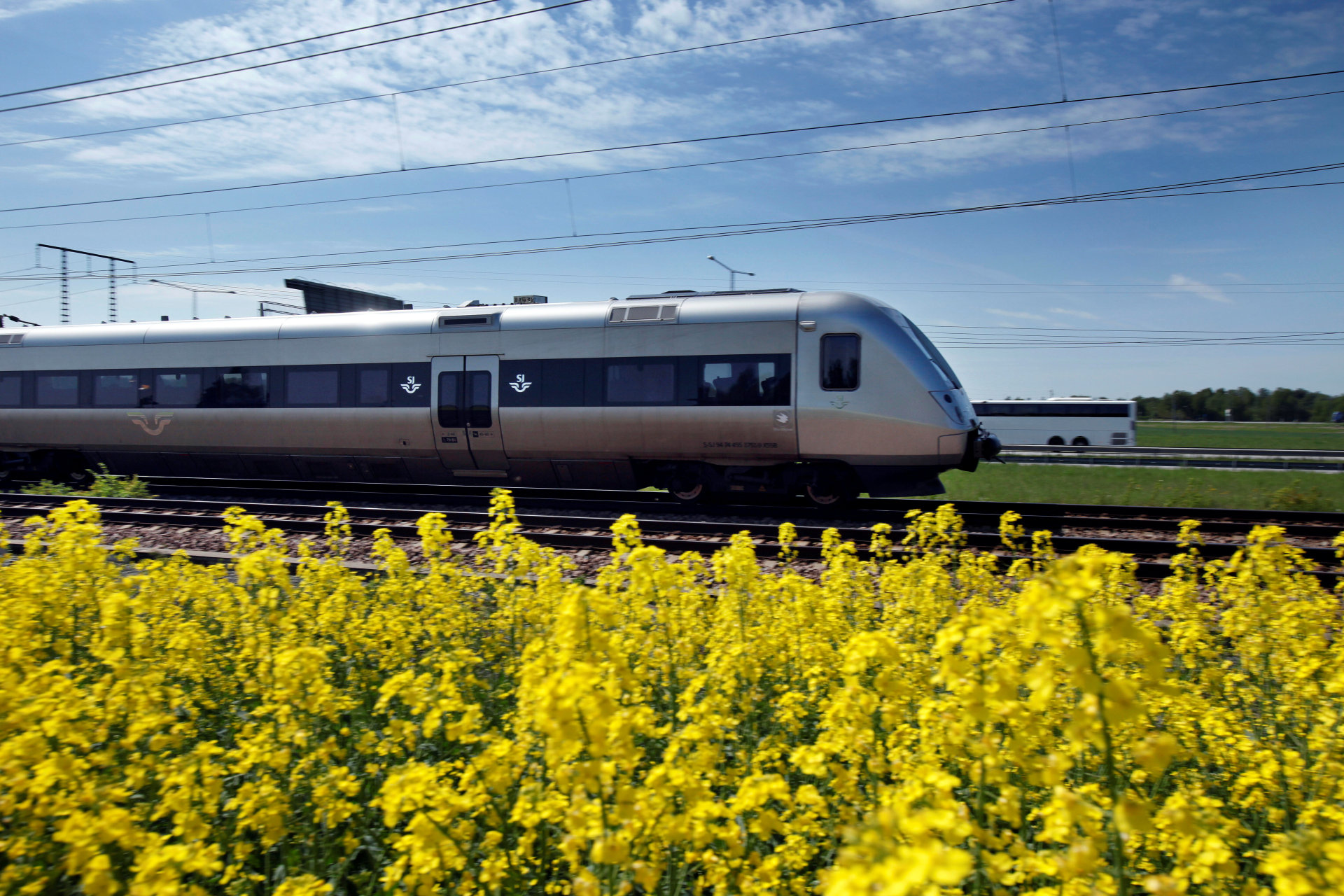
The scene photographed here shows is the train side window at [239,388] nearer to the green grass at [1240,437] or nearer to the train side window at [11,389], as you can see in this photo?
the train side window at [11,389]

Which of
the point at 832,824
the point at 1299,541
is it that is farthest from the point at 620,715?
the point at 1299,541

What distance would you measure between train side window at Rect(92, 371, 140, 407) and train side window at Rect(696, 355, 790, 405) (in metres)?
12.5

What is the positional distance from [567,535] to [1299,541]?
31.6ft

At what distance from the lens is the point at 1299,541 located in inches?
376

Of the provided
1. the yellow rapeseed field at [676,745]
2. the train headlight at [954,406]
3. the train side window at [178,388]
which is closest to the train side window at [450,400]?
the train side window at [178,388]

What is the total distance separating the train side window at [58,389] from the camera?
52.8 ft

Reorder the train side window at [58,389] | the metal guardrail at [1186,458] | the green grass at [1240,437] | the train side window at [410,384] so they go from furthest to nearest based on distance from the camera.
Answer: the green grass at [1240,437] < the metal guardrail at [1186,458] < the train side window at [58,389] < the train side window at [410,384]

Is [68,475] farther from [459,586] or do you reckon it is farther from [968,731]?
[968,731]

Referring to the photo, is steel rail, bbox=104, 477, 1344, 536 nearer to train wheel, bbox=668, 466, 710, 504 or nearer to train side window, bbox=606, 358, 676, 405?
train wheel, bbox=668, 466, 710, 504

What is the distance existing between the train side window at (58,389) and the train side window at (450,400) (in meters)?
9.33

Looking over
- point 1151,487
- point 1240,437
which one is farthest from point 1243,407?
point 1151,487

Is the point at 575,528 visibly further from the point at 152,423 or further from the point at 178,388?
the point at 152,423

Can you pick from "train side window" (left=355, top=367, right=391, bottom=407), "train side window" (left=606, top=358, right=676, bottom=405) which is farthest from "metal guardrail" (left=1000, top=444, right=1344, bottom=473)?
"train side window" (left=355, top=367, right=391, bottom=407)

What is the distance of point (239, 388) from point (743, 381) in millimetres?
10363
